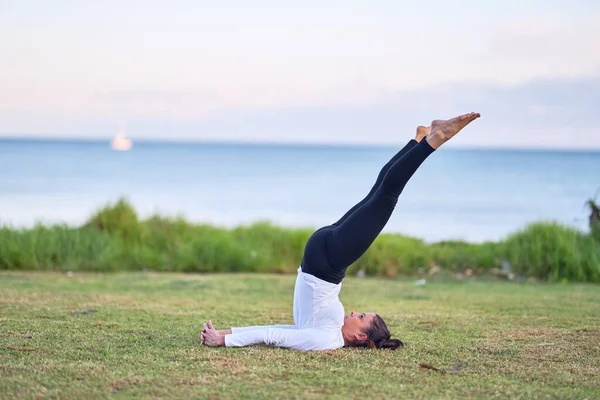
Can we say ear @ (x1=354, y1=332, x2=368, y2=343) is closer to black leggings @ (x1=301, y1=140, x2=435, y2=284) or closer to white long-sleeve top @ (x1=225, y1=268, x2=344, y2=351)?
white long-sleeve top @ (x1=225, y1=268, x2=344, y2=351)

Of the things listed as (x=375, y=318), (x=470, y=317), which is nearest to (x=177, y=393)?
(x=375, y=318)

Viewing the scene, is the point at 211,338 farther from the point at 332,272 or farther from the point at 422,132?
the point at 422,132

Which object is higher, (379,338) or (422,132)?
(422,132)

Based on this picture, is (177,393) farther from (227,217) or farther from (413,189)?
(413,189)

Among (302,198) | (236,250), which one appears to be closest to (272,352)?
(236,250)

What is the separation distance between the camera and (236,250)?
39.0ft

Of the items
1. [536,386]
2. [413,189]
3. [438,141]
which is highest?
[413,189]

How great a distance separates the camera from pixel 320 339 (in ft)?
16.3

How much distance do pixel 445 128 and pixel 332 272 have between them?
1.28 metres

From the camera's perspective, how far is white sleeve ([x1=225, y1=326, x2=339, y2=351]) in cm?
495

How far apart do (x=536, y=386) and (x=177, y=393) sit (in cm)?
203

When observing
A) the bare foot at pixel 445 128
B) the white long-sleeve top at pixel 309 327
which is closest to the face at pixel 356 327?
the white long-sleeve top at pixel 309 327

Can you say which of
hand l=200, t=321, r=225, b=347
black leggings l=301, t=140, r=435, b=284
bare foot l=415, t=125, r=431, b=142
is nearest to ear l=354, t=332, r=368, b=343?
black leggings l=301, t=140, r=435, b=284

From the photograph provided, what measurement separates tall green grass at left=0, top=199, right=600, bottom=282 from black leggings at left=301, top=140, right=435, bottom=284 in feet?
21.9
